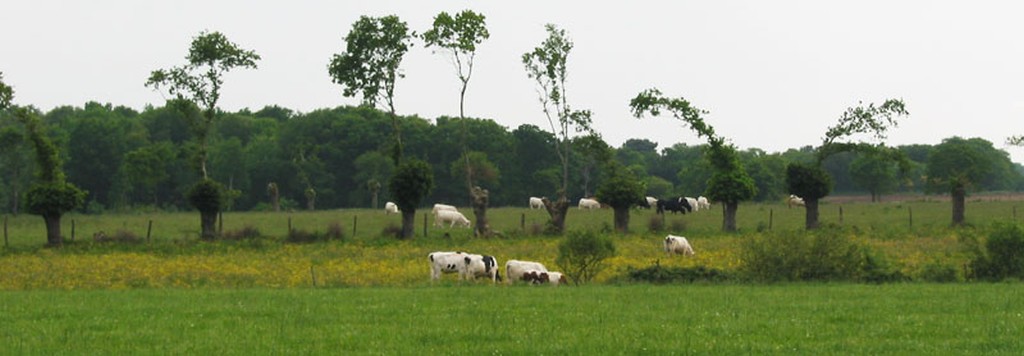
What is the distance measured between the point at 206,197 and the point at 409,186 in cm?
922

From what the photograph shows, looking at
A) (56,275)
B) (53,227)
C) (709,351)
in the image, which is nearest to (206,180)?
(53,227)

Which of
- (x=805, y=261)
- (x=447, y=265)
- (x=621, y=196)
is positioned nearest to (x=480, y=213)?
(x=621, y=196)

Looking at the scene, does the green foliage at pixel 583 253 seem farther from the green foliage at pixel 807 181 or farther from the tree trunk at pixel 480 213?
the green foliage at pixel 807 181

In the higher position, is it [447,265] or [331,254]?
[447,265]

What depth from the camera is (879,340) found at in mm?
15953

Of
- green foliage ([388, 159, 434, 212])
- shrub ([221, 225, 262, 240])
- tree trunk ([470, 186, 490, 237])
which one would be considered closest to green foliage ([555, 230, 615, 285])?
tree trunk ([470, 186, 490, 237])

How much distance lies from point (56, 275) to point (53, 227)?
1356 cm

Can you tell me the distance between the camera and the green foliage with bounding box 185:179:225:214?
49.4 m

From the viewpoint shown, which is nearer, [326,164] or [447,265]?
[447,265]

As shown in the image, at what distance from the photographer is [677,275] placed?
2922cm

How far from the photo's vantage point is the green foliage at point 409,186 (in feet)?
167

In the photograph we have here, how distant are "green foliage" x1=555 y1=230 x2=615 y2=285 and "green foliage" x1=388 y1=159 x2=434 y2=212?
2147 cm

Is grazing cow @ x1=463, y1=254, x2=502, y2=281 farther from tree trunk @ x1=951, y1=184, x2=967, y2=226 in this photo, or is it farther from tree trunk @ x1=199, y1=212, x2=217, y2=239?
tree trunk @ x1=951, y1=184, x2=967, y2=226

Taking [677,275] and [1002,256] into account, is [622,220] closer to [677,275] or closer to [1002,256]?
[677,275]
